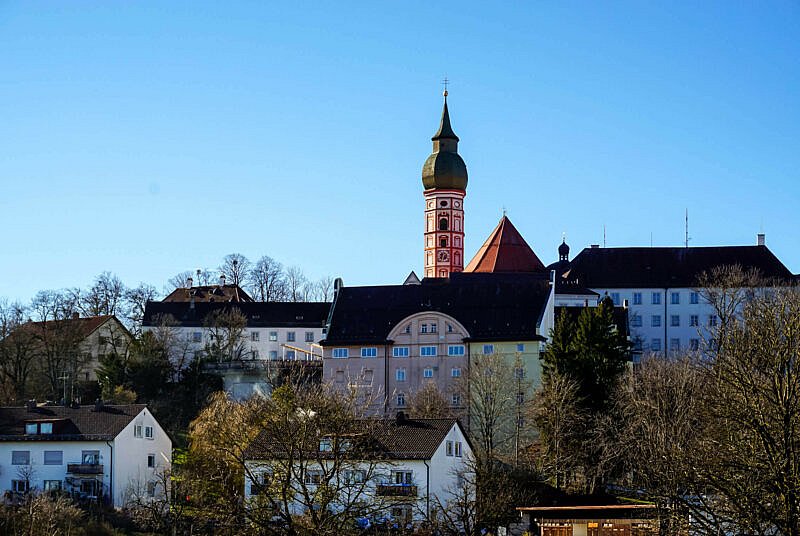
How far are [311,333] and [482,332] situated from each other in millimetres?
26941

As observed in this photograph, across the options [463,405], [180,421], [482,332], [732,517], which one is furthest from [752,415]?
[180,421]

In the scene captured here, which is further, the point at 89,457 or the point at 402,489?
the point at 89,457

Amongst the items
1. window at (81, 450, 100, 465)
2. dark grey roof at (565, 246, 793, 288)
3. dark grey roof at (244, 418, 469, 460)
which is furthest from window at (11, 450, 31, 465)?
dark grey roof at (565, 246, 793, 288)

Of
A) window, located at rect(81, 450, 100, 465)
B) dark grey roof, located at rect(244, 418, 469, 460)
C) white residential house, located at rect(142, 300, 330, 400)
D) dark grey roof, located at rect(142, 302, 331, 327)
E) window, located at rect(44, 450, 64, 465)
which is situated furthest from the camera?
dark grey roof, located at rect(142, 302, 331, 327)

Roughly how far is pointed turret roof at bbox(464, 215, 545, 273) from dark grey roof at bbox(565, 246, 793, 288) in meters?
3.76

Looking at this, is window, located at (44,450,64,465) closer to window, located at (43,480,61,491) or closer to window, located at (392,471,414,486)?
window, located at (43,480,61,491)

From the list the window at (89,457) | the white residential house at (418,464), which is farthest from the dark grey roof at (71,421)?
the white residential house at (418,464)

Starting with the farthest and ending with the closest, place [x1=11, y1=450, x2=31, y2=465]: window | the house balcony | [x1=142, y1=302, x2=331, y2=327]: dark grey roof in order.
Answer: [x1=142, y1=302, x2=331, y2=327]: dark grey roof
[x1=11, y1=450, x2=31, y2=465]: window
the house balcony

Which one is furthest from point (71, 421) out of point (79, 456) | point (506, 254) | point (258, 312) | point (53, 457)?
point (506, 254)

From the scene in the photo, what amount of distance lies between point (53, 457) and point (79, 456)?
1418 mm

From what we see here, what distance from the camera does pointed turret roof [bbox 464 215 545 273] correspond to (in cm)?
10362

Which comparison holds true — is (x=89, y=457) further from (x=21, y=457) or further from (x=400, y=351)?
(x=400, y=351)

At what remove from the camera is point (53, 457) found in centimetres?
6444

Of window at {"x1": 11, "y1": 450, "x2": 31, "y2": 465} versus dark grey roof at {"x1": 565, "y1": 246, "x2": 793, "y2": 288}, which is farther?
dark grey roof at {"x1": 565, "y1": 246, "x2": 793, "y2": 288}
